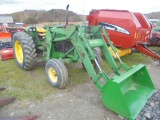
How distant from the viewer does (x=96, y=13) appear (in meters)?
7.17

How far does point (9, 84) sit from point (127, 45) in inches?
159

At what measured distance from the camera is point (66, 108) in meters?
3.40

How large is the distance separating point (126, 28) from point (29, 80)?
3631 millimetres

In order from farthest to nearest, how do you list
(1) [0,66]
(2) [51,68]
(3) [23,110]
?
(1) [0,66] < (2) [51,68] < (3) [23,110]

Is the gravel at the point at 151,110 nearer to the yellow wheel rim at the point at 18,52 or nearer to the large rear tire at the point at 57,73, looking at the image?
the large rear tire at the point at 57,73

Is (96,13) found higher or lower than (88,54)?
higher

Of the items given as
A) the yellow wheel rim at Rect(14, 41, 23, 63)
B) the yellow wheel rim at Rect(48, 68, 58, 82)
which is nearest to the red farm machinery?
the yellow wheel rim at Rect(48, 68, 58, 82)

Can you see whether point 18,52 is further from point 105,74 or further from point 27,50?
point 105,74

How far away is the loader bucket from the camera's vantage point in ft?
9.45

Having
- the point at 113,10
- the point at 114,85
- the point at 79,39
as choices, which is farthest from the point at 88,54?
the point at 113,10

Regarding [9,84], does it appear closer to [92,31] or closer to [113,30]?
[92,31]

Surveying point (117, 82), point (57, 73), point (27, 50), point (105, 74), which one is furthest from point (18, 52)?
point (117, 82)

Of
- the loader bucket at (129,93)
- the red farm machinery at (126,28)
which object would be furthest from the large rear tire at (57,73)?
the red farm machinery at (126,28)

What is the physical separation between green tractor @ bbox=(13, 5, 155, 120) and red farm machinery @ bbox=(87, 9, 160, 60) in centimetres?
215
